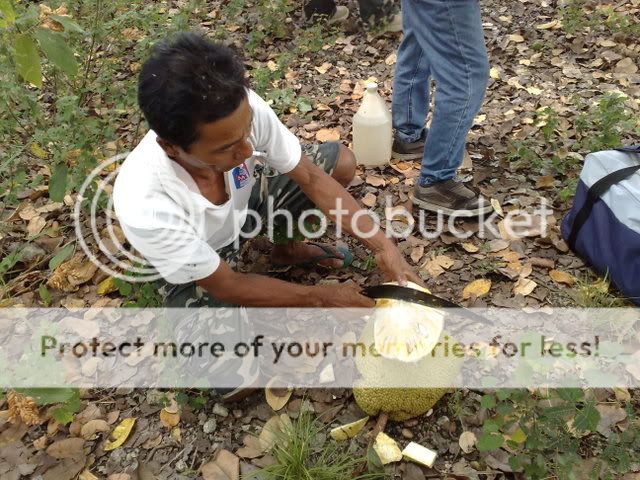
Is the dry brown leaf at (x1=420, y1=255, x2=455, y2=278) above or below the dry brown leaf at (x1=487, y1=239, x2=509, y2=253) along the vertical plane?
below

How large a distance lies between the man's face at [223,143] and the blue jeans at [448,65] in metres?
1.12

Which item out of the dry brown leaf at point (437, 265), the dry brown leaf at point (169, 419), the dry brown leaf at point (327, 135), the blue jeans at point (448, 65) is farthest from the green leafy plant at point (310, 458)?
the dry brown leaf at point (327, 135)

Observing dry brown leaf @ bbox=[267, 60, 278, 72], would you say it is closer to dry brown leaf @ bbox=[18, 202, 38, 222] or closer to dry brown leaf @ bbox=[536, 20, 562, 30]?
dry brown leaf @ bbox=[18, 202, 38, 222]

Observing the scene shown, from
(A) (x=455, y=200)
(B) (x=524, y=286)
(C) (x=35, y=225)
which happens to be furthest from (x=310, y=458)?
(C) (x=35, y=225)

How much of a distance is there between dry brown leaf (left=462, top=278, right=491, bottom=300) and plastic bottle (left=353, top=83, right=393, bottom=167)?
1.01m

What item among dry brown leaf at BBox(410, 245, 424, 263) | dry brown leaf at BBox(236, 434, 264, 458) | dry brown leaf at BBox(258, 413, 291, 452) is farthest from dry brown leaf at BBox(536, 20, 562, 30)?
dry brown leaf at BBox(236, 434, 264, 458)

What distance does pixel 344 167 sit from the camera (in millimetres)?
2326

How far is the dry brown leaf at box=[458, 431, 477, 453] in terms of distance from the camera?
1.78 meters

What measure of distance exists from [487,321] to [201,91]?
1.46m

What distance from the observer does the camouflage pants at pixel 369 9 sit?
4.09 m

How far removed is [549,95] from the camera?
3367 millimetres

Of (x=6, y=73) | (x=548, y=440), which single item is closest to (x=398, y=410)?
(x=548, y=440)

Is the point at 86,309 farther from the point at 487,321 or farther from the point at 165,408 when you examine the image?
the point at 487,321

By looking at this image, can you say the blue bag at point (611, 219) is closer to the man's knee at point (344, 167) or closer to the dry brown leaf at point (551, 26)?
the man's knee at point (344, 167)
